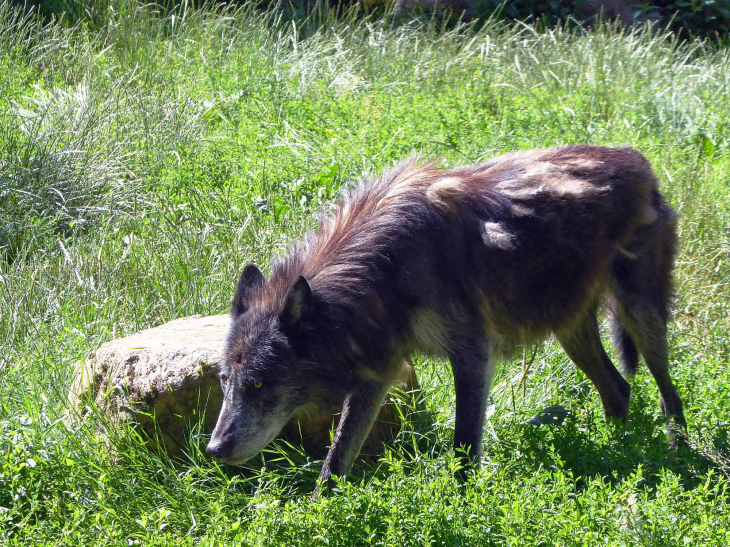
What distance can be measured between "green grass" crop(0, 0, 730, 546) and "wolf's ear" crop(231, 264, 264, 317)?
0.90m

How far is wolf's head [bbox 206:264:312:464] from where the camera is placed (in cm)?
421

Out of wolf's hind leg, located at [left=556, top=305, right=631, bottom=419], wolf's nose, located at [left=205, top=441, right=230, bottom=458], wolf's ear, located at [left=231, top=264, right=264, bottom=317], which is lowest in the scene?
wolf's hind leg, located at [left=556, top=305, right=631, bottom=419]

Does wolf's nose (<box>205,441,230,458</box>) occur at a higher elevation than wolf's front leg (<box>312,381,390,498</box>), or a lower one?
higher

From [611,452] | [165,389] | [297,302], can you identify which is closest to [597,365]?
[611,452]

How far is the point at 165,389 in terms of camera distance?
4.76 m

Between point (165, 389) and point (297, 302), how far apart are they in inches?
43.3

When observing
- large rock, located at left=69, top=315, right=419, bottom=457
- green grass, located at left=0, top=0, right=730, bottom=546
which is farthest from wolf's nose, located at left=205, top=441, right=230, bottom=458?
large rock, located at left=69, top=315, right=419, bottom=457

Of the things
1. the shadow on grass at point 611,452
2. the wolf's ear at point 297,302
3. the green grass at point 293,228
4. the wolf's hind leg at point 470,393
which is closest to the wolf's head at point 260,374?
the wolf's ear at point 297,302

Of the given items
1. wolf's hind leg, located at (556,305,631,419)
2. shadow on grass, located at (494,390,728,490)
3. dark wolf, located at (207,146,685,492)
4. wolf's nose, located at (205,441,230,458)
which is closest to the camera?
wolf's nose, located at (205,441,230,458)

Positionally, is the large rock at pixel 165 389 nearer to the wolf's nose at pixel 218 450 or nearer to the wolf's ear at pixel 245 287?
the wolf's ear at pixel 245 287

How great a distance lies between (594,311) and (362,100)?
5460 mm

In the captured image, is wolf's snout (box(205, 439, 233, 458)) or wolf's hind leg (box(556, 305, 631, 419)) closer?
wolf's snout (box(205, 439, 233, 458))

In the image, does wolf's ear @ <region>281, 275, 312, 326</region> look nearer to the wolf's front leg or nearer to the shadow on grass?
the wolf's front leg

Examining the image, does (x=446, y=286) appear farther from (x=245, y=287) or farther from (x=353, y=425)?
(x=245, y=287)
